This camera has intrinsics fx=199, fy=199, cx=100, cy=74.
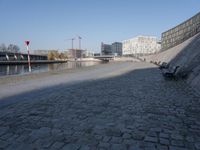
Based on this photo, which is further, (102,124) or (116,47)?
(116,47)

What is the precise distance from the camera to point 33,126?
4930 mm

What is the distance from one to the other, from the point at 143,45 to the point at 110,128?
15379 centimetres

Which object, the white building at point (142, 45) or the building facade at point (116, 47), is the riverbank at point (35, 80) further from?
the building facade at point (116, 47)

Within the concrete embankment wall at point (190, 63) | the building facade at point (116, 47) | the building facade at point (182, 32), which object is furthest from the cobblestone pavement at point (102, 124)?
the building facade at point (116, 47)

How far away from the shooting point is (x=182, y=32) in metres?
56.8

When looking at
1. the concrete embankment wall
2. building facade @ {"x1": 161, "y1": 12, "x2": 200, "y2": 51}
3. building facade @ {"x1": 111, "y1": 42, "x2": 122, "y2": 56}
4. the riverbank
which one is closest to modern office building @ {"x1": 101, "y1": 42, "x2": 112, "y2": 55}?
building facade @ {"x1": 111, "y1": 42, "x2": 122, "y2": 56}

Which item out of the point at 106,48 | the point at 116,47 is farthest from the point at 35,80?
the point at 116,47

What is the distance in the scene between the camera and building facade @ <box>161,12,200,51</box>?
41.0 m

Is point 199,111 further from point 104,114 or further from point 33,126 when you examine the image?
point 33,126

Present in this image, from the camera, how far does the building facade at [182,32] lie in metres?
41.0

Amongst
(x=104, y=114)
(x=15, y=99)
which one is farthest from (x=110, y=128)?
(x=15, y=99)

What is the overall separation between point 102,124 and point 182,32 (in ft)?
192

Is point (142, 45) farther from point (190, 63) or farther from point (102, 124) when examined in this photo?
point (102, 124)

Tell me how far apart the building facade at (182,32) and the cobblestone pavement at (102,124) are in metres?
34.7
